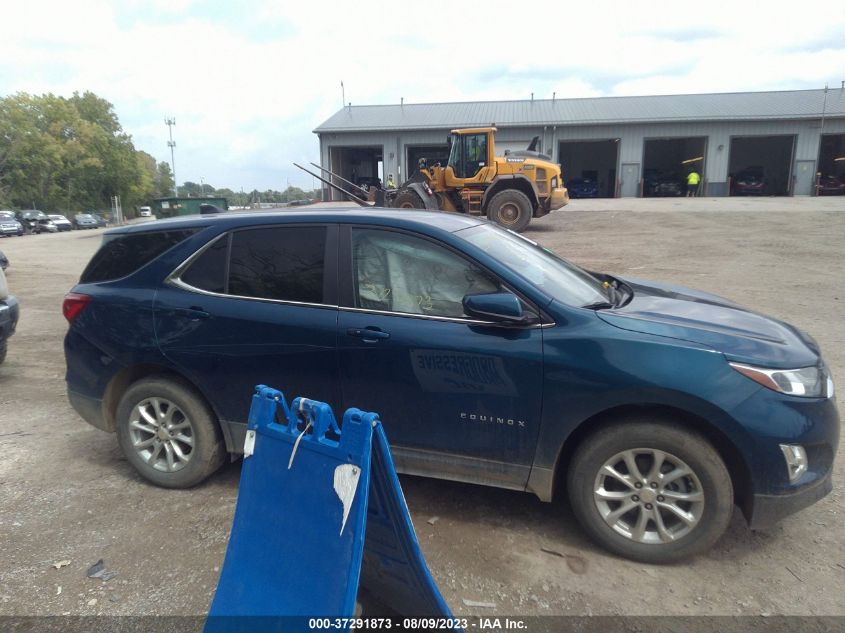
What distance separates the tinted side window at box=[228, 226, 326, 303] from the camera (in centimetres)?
335

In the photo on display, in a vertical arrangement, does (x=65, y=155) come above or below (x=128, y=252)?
above

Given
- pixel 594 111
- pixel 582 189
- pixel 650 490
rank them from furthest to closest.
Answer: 1. pixel 582 189
2. pixel 594 111
3. pixel 650 490

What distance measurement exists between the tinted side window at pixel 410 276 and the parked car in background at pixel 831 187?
39.6 m

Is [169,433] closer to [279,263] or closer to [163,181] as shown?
[279,263]

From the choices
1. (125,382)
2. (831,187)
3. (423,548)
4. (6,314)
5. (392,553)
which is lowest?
(423,548)

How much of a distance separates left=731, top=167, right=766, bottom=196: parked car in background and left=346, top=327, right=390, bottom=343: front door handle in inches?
1505

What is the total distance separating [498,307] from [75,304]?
2883 mm

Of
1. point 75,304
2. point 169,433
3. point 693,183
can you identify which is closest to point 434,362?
point 169,433

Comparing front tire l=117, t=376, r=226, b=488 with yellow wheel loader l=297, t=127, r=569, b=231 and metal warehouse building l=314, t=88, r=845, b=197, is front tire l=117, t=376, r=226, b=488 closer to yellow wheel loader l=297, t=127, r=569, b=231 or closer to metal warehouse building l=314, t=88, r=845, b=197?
yellow wheel loader l=297, t=127, r=569, b=231

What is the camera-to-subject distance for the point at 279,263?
3.44 meters

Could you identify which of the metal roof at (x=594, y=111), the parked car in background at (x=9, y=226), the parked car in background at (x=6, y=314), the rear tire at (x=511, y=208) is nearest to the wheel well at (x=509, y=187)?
the rear tire at (x=511, y=208)

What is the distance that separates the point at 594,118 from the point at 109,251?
3601 centimetres

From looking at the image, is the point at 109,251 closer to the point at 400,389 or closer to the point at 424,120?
the point at 400,389

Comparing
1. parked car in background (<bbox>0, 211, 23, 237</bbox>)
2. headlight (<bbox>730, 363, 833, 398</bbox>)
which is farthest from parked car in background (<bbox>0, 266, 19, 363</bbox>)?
parked car in background (<bbox>0, 211, 23, 237</bbox>)
